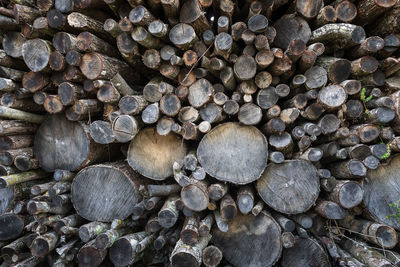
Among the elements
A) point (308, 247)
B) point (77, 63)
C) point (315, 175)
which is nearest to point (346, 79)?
point (315, 175)

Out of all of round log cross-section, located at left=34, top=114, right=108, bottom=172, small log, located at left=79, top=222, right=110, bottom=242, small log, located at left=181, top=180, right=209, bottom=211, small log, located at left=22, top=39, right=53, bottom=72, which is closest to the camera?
small log, located at left=181, top=180, right=209, bottom=211

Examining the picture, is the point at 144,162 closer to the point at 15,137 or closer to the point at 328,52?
the point at 15,137

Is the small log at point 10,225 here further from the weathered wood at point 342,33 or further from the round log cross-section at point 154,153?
the weathered wood at point 342,33

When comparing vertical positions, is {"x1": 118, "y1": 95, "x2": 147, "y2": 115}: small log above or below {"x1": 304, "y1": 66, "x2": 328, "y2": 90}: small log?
above

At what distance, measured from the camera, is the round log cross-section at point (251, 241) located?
8.98 feet

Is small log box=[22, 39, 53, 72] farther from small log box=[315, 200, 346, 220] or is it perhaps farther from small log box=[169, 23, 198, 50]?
small log box=[315, 200, 346, 220]

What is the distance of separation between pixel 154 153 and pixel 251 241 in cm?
139

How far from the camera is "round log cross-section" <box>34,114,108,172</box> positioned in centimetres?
299

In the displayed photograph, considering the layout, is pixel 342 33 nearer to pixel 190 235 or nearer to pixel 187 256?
pixel 190 235

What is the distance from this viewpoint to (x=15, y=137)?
10.3 feet

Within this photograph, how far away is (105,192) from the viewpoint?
291 cm

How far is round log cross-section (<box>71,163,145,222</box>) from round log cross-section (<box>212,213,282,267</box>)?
3.33ft

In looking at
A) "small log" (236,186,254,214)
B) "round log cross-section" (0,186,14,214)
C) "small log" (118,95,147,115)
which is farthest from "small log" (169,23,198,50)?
"round log cross-section" (0,186,14,214)

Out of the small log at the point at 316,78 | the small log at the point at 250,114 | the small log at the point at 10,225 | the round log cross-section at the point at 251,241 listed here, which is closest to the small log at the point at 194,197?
the round log cross-section at the point at 251,241
